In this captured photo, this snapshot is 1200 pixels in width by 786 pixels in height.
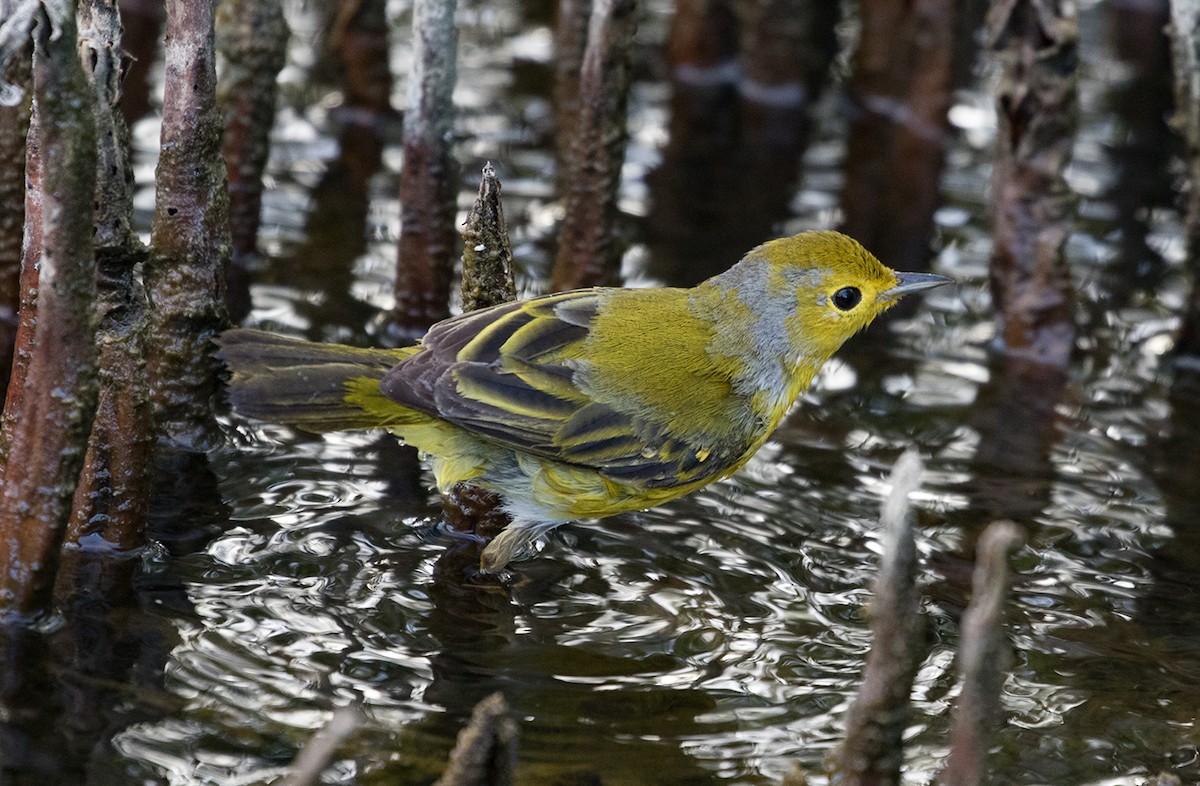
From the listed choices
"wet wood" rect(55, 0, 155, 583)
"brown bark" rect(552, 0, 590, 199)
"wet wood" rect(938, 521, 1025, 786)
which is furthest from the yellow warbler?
"brown bark" rect(552, 0, 590, 199)

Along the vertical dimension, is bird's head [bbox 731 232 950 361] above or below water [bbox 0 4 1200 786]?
above

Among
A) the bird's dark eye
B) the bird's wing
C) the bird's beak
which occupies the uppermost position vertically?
the bird's beak

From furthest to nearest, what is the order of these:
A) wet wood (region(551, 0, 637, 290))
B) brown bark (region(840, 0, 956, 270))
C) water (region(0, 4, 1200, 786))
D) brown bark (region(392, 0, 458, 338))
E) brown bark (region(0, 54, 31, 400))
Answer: brown bark (region(840, 0, 956, 270)) < wet wood (region(551, 0, 637, 290)) < brown bark (region(392, 0, 458, 338)) < brown bark (region(0, 54, 31, 400)) < water (region(0, 4, 1200, 786))

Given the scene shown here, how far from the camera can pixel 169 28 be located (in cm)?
511

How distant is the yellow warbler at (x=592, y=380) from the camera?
512 cm

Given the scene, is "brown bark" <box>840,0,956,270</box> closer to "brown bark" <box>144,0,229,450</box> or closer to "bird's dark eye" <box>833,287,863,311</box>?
"bird's dark eye" <box>833,287,863,311</box>

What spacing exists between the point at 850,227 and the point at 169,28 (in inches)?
175

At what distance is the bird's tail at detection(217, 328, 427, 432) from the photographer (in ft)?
16.6

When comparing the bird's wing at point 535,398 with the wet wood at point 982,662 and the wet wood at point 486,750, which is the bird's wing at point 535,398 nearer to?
the wet wood at point 486,750

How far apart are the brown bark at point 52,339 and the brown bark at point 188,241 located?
722mm

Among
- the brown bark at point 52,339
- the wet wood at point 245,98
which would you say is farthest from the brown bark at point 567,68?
the brown bark at point 52,339

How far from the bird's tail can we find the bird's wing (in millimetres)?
148

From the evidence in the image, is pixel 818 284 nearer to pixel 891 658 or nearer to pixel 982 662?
pixel 891 658

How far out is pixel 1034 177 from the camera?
7.07 m
